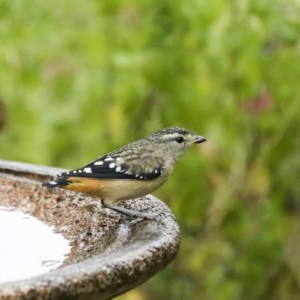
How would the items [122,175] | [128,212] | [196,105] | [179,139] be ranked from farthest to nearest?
1. [196,105]
2. [179,139]
3. [122,175]
4. [128,212]

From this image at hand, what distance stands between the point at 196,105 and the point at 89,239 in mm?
2100

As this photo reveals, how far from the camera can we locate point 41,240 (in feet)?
7.14

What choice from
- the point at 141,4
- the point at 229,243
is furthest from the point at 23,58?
the point at 229,243

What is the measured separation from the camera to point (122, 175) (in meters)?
2.54

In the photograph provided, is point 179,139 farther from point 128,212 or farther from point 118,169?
point 128,212

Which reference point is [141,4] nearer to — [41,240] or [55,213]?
[55,213]

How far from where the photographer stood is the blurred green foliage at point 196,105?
4039mm

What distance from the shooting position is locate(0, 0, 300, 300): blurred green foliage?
4039 millimetres

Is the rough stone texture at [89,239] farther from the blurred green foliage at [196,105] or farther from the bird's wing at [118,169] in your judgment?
the blurred green foliage at [196,105]

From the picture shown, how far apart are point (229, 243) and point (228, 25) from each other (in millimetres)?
1527

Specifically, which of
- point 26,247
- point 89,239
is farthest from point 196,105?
point 26,247

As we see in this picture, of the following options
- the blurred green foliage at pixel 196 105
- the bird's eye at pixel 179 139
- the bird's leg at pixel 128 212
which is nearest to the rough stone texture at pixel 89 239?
the bird's leg at pixel 128 212

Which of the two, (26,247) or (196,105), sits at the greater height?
(26,247)

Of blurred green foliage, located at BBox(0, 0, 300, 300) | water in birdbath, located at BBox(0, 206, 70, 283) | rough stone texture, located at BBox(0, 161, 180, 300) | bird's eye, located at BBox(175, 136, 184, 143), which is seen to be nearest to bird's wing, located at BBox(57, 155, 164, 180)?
rough stone texture, located at BBox(0, 161, 180, 300)
